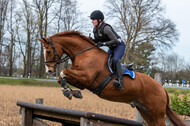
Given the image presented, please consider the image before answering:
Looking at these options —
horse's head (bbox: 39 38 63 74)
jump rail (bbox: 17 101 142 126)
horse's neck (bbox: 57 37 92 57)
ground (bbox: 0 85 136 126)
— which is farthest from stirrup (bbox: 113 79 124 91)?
ground (bbox: 0 85 136 126)

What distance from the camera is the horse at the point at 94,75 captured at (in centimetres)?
408

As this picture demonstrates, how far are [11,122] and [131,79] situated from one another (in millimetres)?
4295

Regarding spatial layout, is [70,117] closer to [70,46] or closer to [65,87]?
[65,87]

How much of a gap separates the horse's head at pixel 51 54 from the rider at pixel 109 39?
2.86 ft

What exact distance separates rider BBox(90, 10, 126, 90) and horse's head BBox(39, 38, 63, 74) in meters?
0.87

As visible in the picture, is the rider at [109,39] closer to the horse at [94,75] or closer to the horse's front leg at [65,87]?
the horse at [94,75]

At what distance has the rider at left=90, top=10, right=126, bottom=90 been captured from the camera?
14.1 ft

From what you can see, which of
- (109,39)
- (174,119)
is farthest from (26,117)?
(174,119)

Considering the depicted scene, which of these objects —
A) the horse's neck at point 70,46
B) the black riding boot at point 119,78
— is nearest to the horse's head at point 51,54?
the horse's neck at point 70,46

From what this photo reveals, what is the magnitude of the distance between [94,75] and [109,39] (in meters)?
0.89

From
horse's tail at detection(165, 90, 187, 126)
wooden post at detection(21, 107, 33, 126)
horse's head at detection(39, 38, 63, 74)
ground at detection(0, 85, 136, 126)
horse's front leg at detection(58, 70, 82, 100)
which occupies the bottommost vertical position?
ground at detection(0, 85, 136, 126)

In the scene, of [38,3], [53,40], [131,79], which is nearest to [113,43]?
[131,79]

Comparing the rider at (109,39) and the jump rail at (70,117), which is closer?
the jump rail at (70,117)

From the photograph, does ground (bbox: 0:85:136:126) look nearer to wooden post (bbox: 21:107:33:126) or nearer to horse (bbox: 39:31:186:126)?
wooden post (bbox: 21:107:33:126)
